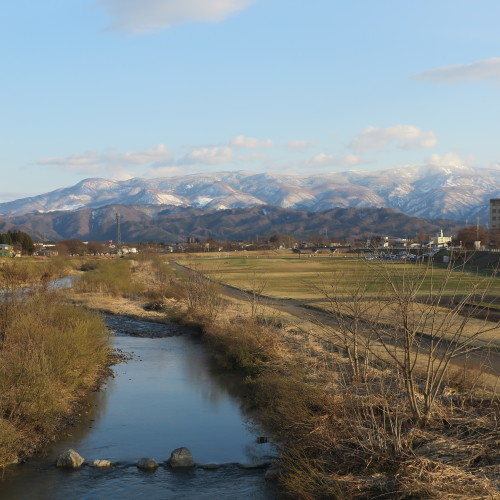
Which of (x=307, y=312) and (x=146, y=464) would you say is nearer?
(x=146, y=464)

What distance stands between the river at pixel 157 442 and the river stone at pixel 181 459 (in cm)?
26

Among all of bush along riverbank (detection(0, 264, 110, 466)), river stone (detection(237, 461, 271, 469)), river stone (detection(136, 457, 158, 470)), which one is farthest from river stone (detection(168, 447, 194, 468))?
bush along riverbank (detection(0, 264, 110, 466))

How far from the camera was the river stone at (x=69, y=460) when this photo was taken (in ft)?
62.4

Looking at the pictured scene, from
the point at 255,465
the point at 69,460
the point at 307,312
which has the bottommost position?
the point at 255,465

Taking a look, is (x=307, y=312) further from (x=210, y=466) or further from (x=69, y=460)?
(x=69, y=460)

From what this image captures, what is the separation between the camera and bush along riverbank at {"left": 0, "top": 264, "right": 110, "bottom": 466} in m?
20.7

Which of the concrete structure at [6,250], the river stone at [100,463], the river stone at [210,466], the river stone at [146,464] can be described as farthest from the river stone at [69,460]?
the concrete structure at [6,250]

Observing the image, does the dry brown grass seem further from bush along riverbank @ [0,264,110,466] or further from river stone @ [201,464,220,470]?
river stone @ [201,464,220,470]

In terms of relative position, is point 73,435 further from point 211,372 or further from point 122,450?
point 211,372

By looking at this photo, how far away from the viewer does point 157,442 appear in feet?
70.5

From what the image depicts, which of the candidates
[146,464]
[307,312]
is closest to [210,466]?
[146,464]

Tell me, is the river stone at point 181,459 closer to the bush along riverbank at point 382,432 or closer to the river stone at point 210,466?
the river stone at point 210,466

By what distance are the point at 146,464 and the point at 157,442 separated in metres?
2.42

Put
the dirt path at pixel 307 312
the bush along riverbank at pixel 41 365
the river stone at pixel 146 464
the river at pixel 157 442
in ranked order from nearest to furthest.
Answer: the river at pixel 157 442 → the river stone at pixel 146 464 → the bush along riverbank at pixel 41 365 → the dirt path at pixel 307 312
